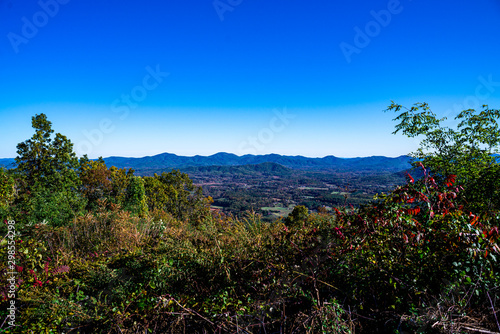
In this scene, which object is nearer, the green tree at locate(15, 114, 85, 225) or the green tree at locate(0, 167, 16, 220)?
the green tree at locate(0, 167, 16, 220)

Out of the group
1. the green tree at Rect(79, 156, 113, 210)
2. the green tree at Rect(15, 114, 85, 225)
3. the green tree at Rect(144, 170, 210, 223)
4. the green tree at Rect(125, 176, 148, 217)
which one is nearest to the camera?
the green tree at Rect(15, 114, 85, 225)

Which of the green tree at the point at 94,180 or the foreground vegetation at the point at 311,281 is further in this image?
the green tree at the point at 94,180

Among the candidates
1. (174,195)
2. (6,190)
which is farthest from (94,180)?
(174,195)

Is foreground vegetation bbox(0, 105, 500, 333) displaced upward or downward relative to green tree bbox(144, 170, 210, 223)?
upward

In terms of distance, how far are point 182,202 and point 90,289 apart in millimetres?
28839

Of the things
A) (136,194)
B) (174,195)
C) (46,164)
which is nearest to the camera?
(46,164)

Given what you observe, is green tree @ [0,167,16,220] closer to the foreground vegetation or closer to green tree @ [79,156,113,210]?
green tree @ [79,156,113,210]

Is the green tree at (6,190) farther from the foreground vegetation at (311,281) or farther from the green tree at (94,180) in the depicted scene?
the foreground vegetation at (311,281)

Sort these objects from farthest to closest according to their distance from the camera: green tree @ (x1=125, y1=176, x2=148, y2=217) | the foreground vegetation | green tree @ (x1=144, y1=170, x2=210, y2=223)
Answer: green tree @ (x1=144, y1=170, x2=210, y2=223)
green tree @ (x1=125, y1=176, x2=148, y2=217)
the foreground vegetation

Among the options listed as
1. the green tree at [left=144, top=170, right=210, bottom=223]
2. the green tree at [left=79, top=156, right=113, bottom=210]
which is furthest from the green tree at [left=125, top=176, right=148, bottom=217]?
the green tree at [left=144, top=170, right=210, bottom=223]

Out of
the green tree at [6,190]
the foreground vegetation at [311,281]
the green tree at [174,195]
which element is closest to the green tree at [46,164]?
the green tree at [6,190]

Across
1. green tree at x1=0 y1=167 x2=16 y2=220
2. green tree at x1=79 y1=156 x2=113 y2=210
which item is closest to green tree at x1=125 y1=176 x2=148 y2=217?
green tree at x1=79 y1=156 x2=113 y2=210

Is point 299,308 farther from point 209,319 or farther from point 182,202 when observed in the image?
point 182,202

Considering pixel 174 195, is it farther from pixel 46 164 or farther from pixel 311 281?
pixel 311 281
